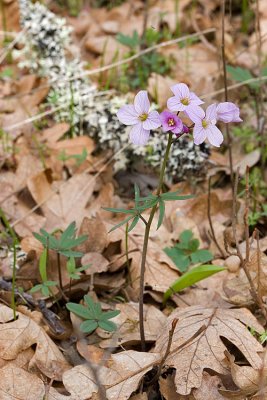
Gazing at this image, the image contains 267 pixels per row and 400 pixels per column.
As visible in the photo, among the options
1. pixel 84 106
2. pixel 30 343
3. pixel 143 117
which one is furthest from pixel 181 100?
pixel 84 106

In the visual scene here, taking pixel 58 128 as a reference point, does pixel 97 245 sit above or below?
below

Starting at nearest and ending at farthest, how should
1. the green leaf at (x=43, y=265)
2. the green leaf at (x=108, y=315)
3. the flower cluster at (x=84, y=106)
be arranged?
the green leaf at (x=108, y=315)
the green leaf at (x=43, y=265)
the flower cluster at (x=84, y=106)

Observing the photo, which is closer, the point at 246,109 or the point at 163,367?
the point at 163,367

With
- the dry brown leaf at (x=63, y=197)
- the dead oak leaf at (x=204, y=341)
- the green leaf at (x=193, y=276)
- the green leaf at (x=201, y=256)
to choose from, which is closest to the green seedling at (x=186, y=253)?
the green leaf at (x=201, y=256)

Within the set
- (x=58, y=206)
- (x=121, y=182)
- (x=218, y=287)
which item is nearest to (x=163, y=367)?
(x=218, y=287)

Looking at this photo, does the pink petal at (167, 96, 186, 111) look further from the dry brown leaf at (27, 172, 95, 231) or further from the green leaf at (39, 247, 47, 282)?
the dry brown leaf at (27, 172, 95, 231)

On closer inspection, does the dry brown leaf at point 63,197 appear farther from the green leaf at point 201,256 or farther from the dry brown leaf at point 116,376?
the dry brown leaf at point 116,376

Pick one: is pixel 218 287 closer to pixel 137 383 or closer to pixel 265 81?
pixel 137 383
